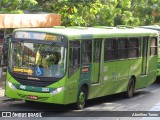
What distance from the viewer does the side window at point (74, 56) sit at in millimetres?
13930

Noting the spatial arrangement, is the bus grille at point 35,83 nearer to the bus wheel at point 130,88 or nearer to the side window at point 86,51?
the side window at point 86,51

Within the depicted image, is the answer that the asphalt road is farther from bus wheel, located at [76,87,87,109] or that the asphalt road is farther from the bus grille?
the bus grille

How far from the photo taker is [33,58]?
14.1m

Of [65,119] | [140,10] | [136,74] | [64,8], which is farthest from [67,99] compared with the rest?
[140,10]

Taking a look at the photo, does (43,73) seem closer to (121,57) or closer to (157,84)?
(121,57)

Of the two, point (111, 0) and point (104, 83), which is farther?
point (111, 0)

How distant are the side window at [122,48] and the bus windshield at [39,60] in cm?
405

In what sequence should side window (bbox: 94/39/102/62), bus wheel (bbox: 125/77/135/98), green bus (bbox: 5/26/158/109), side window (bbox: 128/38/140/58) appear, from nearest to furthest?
green bus (bbox: 5/26/158/109)
side window (bbox: 94/39/102/62)
side window (bbox: 128/38/140/58)
bus wheel (bbox: 125/77/135/98)

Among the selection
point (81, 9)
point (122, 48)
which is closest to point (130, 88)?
point (122, 48)

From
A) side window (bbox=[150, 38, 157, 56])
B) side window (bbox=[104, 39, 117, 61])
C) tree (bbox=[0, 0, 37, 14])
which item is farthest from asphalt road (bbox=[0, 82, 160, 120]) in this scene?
tree (bbox=[0, 0, 37, 14])

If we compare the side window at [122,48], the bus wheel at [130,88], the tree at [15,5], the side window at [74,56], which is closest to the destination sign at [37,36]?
the side window at [74,56]

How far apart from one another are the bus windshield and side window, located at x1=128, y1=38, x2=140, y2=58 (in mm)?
5209

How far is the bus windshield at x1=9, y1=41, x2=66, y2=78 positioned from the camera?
1379 centimetres

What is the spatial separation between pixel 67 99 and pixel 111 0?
17.5m
